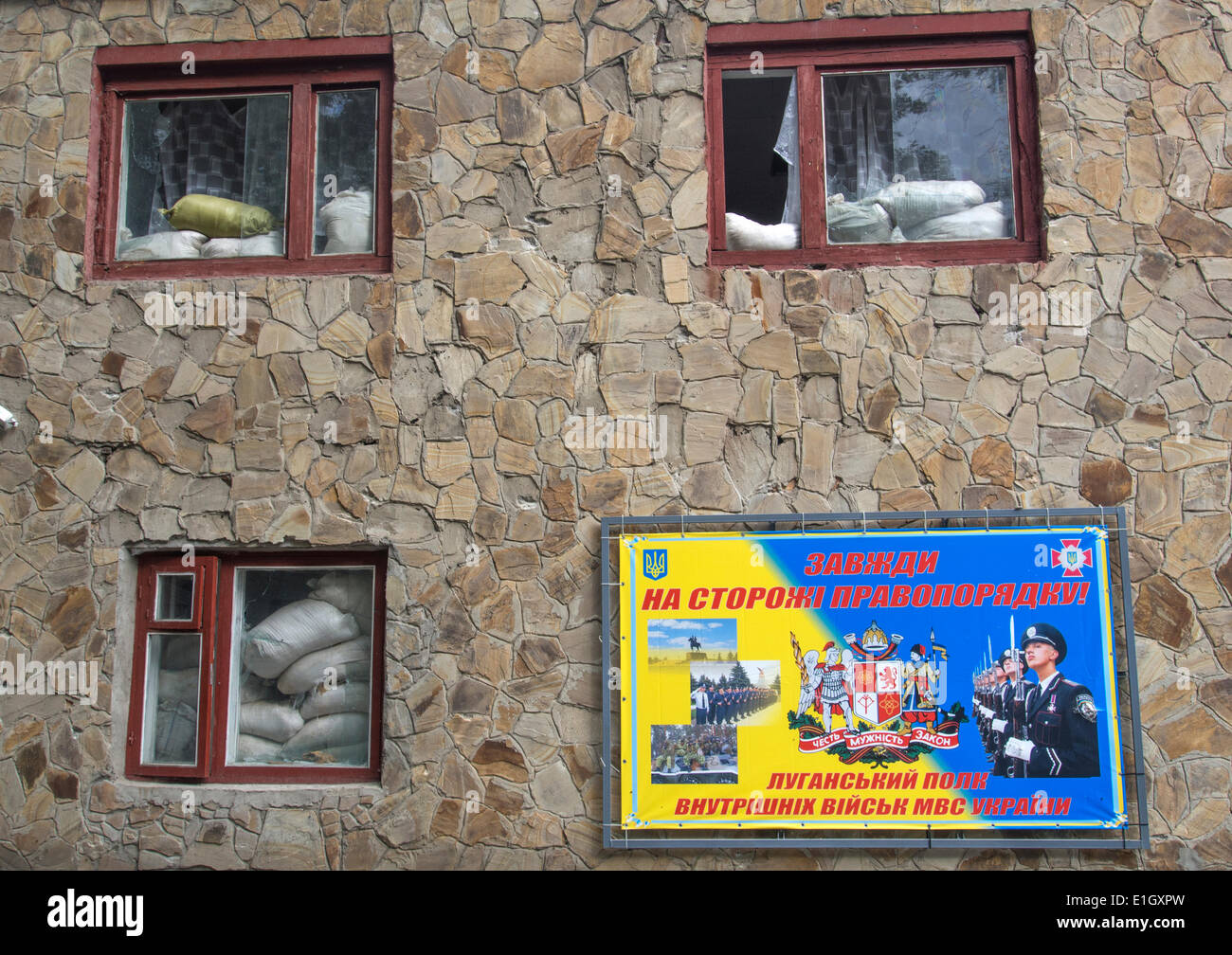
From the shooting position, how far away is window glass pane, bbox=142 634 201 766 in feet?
17.5

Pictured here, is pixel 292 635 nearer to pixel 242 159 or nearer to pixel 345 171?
pixel 345 171

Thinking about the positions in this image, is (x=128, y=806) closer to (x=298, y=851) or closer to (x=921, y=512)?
(x=298, y=851)

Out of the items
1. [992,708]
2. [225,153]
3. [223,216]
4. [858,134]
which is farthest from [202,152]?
[992,708]

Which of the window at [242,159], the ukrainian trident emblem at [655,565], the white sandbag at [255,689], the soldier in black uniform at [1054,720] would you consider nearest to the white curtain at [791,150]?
the ukrainian trident emblem at [655,565]

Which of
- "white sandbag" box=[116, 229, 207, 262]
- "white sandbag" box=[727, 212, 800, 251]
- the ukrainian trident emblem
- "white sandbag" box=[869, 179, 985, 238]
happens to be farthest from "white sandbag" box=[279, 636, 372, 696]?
"white sandbag" box=[869, 179, 985, 238]

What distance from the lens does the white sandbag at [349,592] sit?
5.38 metres

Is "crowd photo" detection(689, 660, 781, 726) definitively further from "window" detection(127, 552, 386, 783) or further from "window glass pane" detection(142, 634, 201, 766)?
"window glass pane" detection(142, 634, 201, 766)

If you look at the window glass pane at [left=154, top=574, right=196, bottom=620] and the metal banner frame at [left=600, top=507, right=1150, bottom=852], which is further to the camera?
the window glass pane at [left=154, top=574, right=196, bottom=620]

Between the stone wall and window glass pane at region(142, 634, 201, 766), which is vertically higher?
the stone wall

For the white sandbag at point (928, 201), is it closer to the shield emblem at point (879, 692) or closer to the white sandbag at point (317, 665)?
the shield emblem at point (879, 692)

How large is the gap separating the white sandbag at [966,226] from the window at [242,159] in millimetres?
3322

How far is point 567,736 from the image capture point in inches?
198

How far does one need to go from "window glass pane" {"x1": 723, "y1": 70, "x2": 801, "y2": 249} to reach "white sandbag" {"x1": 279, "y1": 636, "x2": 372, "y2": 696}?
3.36m

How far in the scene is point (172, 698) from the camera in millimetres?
5379
